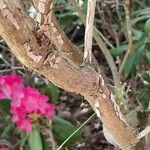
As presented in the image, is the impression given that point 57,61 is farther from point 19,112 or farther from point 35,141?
point 35,141

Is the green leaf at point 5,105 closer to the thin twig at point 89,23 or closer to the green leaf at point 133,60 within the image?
the green leaf at point 133,60

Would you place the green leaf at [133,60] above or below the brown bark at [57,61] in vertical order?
below

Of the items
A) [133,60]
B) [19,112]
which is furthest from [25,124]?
[133,60]

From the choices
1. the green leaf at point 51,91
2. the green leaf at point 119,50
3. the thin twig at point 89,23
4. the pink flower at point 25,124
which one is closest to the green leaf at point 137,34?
the green leaf at point 119,50

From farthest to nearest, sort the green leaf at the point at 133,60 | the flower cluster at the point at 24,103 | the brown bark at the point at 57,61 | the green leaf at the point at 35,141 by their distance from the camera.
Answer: the green leaf at the point at 133,60
the green leaf at the point at 35,141
the flower cluster at the point at 24,103
the brown bark at the point at 57,61

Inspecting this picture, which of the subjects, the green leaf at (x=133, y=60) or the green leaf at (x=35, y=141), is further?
the green leaf at (x=133, y=60)

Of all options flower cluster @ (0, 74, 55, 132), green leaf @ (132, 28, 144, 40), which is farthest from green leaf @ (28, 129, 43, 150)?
green leaf @ (132, 28, 144, 40)
